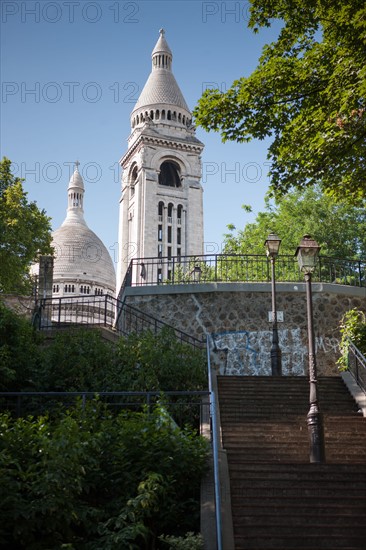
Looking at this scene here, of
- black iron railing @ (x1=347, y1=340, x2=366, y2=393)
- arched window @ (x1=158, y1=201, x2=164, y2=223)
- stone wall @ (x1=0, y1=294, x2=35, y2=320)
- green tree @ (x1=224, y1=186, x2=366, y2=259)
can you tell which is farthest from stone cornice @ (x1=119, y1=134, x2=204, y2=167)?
black iron railing @ (x1=347, y1=340, x2=366, y2=393)

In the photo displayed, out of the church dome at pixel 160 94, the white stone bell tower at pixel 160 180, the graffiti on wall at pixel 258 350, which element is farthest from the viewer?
the church dome at pixel 160 94

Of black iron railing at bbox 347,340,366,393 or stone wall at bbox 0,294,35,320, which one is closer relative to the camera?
black iron railing at bbox 347,340,366,393

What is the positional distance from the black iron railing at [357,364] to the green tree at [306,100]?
12.8 ft

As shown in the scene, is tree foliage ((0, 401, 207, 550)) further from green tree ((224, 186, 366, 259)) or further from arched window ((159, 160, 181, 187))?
arched window ((159, 160, 181, 187))

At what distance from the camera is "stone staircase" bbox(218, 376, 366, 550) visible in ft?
30.2

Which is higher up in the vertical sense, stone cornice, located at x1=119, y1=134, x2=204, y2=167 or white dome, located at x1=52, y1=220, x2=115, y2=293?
stone cornice, located at x1=119, y1=134, x2=204, y2=167

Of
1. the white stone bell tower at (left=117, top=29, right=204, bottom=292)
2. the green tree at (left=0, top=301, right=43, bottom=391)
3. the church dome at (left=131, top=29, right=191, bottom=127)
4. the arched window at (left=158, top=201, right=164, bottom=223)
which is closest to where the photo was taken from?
the green tree at (left=0, top=301, right=43, bottom=391)

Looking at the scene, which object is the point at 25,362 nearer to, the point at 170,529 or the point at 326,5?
the point at 170,529

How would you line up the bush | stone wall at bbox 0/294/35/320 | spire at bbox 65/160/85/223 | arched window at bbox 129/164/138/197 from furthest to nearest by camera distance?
spire at bbox 65/160/85/223 → arched window at bbox 129/164/138/197 → stone wall at bbox 0/294/35/320 → the bush

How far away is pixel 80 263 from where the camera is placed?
96875 millimetres

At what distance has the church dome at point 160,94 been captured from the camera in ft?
271

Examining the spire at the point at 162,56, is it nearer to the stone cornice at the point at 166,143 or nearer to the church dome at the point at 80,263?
the stone cornice at the point at 166,143

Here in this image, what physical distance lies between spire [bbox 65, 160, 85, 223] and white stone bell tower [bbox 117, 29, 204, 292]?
29.3m

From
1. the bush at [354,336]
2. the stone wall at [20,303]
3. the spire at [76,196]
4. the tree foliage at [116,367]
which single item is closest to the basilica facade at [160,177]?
the spire at [76,196]
